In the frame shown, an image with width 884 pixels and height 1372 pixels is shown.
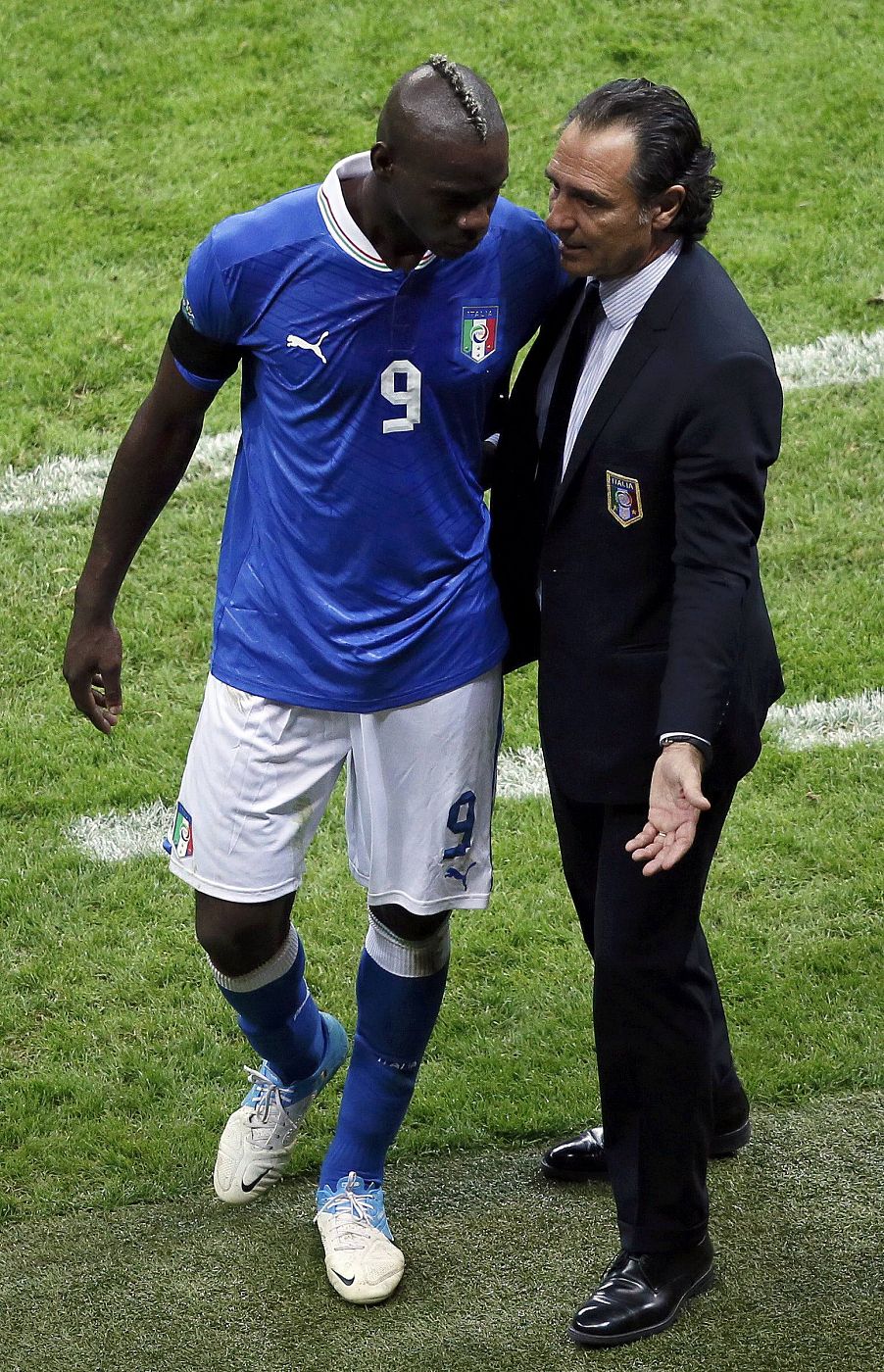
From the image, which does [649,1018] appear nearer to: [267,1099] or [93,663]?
[267,1099]

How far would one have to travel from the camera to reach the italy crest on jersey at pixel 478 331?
10.3 feet

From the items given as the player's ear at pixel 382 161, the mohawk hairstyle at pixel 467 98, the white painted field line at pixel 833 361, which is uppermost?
the mohawk hairstyle at pixel 467 98

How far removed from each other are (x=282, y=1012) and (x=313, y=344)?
135 centimetres

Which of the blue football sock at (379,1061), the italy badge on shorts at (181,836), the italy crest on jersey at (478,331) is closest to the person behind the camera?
the italy crest on jersey at (478,331)

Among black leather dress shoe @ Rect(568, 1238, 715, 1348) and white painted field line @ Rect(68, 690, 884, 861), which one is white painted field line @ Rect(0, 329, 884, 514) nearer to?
white painted field line @ Rect(68, 690, 884, 861)

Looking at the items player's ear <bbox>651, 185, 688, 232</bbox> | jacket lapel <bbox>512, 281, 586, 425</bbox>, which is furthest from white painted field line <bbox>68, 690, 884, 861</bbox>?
player's ear <bbox>651, 185, 688, 232</bbox>

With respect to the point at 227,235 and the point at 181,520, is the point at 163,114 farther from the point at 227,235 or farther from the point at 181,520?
the point at 227,235

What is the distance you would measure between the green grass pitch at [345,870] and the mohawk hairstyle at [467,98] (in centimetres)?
213

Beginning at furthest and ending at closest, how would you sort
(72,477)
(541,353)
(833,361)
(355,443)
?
(833,361), (72,477), (541,353), (355,443)

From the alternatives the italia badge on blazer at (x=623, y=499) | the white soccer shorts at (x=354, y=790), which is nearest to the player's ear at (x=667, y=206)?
the italia badge on blazer at (x=623, y=499)

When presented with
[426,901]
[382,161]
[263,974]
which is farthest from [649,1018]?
[382,161]

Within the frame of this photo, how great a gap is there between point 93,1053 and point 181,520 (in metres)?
2.41

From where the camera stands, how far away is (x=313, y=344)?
3080mm

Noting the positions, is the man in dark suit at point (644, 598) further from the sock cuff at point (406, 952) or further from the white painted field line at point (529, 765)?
the white painted field line at point (529, 765)
